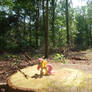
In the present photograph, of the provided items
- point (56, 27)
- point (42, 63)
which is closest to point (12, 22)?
point (56, 27)

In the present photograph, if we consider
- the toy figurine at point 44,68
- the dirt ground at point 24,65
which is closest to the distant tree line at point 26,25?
the dirt ground at point 24,65

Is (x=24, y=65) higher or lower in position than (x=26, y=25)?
lower

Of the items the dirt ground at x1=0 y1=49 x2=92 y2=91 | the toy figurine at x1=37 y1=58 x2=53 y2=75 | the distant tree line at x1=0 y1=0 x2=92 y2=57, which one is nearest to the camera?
the toy figurine at x1=37 y1=58 x2=53 y2=75

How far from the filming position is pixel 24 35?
1961cm

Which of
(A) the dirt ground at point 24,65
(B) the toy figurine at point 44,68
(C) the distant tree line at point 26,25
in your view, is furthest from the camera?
(C) the distant tree line at point 26,25

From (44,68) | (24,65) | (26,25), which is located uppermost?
(26,25)

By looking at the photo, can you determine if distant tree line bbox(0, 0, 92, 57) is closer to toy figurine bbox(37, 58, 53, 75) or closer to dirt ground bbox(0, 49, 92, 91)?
dirt ground bbox(0, 49, 92, 91)

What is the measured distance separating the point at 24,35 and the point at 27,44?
2478 millimetres

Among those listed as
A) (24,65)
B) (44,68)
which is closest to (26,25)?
(24,65)

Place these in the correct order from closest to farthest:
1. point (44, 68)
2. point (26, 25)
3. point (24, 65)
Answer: point (44, 68), point (24, 65), point (26, 25)

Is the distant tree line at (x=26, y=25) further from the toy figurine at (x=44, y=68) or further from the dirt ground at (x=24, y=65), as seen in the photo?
the toy figurine at (x=44, y=68)

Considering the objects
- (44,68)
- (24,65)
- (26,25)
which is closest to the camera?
(44,68)

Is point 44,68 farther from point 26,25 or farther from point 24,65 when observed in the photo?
point 26,25

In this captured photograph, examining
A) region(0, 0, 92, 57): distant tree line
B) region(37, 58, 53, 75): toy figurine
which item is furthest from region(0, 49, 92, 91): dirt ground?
region(0, 0, 92, 57): distant tree line
